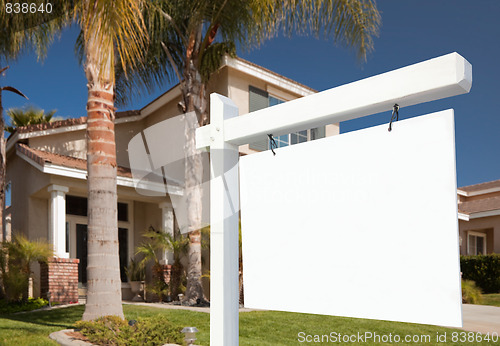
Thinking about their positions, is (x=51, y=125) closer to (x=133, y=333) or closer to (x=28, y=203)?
(x=28, y=203)

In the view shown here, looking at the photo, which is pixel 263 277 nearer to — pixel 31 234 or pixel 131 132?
pixel 31 234

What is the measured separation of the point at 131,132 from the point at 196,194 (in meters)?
6.12

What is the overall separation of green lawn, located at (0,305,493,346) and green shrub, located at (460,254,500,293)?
1008cm

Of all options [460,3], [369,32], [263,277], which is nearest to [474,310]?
[369,32]

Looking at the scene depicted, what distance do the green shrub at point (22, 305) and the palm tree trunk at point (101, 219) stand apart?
505cm

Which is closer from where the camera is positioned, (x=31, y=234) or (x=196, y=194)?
(x=196, y=194)

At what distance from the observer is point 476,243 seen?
80.8 ft

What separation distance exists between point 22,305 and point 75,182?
11.5 ft

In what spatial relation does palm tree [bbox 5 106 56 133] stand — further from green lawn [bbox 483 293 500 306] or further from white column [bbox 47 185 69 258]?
green lawn [bbox 483 293 500 306]

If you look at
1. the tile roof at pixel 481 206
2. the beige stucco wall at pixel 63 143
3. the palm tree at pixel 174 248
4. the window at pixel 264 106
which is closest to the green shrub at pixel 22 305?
the palm tree at pixel 174 248

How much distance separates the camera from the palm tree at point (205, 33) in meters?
11.2

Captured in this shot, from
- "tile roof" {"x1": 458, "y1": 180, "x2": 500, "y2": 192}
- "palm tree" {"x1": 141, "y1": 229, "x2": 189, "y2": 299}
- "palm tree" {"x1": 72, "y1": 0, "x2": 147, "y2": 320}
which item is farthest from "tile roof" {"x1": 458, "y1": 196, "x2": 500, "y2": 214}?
"palm tree" {"x1": 72, "y1": 0, "x2": 147, "y2": 320}

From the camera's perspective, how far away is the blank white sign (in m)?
1.85

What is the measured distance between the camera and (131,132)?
1764 centimetres
